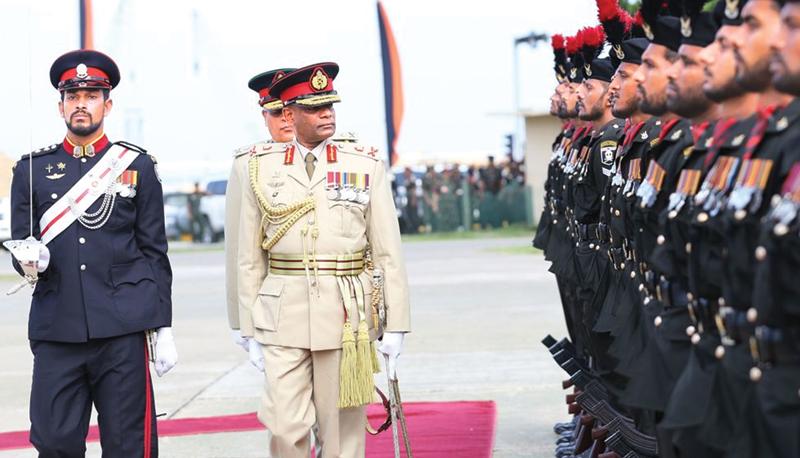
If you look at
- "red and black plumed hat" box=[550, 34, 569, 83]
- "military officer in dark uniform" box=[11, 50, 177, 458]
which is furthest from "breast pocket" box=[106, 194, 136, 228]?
"red and black plumed hat" box=[550, 34, 569, 83]

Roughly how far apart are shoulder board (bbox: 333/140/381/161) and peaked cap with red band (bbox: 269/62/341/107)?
21cm

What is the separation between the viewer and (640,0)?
232 inches

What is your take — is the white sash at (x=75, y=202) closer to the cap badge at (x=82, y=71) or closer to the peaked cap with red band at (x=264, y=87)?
the cap badge at (x=82, y=71)

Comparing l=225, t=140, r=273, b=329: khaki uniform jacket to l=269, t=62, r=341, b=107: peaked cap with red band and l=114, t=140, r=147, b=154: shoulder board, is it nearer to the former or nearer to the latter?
l=269, t=62, r=341, b=107: peaked cap with red band

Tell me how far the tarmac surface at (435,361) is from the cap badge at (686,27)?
329 centimetres

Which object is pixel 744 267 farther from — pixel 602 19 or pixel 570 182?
pixel 570 182

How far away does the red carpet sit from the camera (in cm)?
A: 812

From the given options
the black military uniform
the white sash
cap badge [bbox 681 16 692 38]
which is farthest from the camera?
the white sash

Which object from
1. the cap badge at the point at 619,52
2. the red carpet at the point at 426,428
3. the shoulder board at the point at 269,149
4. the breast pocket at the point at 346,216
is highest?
the cap badge at the point at 619,52

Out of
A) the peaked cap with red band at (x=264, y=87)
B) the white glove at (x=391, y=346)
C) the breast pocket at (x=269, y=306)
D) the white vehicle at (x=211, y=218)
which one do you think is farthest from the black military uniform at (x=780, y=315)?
the white vehicle at (x=211, y=218)

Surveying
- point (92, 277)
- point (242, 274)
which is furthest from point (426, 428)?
point (92, 277)

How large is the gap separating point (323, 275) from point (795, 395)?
2931 millimetres

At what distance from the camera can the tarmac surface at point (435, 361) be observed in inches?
344

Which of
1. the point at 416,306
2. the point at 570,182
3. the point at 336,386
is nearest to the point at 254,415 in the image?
the point at 570,182
